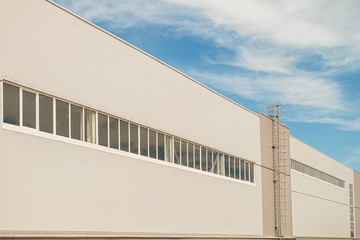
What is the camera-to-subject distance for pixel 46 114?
1645 cm

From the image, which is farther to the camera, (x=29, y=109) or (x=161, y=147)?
(x=161, y=147)

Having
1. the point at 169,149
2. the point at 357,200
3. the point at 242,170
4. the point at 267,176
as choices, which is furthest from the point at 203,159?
the point at 357,200

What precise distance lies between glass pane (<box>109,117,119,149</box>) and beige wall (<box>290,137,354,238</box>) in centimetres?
2578

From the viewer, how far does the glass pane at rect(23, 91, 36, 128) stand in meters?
15.7

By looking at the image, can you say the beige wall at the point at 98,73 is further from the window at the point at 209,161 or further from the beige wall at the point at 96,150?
the window at the point at 209,161

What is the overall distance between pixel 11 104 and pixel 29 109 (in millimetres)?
735

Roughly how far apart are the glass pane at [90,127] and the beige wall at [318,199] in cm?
2722

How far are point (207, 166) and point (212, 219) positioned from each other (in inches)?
115

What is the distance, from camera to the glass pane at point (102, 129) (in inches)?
744

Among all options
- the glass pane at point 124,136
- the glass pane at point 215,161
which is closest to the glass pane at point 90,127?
the glass pane at point 124,136

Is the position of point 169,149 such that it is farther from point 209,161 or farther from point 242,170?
point 242,170

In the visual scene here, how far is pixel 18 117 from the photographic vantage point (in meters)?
15.4

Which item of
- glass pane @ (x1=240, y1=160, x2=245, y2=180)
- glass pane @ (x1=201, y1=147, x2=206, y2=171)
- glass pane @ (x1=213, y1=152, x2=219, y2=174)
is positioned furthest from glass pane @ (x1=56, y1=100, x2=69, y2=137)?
glass pane @ (x1=240, y1=160, x2=245, y2=180)

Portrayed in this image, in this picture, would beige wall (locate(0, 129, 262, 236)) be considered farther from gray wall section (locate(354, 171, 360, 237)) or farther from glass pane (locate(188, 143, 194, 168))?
gray wall section (locate(354, 171, 360, 237))
